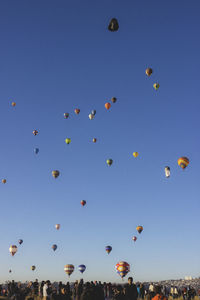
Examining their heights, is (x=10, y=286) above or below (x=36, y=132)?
below

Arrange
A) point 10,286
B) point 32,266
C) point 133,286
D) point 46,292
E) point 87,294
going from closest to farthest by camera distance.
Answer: point 87,294 → point 133,286 → point 46,292 → point 10,286 → point 32,266

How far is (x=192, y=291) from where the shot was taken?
23.6m

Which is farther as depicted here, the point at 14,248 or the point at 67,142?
the point at 14,248

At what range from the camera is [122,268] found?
87.7 feet

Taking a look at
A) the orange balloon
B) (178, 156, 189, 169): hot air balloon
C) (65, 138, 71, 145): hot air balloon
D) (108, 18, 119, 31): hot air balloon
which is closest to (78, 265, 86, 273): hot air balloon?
(65, 138, 71, 145): hot air balloon

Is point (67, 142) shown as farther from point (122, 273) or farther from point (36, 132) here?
point (122, 273)

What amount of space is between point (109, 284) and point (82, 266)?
1121 cm

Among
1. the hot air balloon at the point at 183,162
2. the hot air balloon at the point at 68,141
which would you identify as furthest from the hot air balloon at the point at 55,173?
the hot air balloon at the point at 183,162

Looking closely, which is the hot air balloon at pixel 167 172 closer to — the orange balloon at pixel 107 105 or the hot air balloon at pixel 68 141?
the orange balloon at pixel 107 105

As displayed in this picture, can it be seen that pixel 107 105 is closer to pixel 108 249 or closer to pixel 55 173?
pixel 55 173

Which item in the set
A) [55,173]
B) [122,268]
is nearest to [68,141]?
[55,173]

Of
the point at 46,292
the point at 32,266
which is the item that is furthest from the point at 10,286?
the point at 32,266

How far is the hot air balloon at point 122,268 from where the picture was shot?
26672mm

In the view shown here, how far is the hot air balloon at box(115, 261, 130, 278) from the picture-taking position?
87.5 ft
